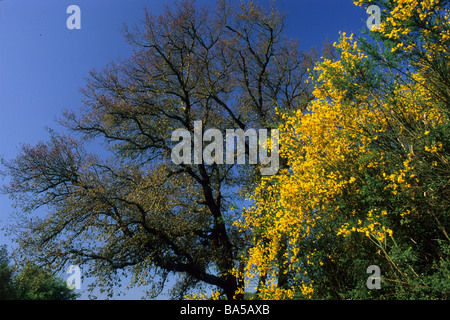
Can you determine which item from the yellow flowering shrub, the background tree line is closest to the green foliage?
the background tree line

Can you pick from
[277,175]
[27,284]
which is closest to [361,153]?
[277,175]

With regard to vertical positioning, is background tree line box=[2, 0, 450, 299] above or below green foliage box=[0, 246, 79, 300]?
above

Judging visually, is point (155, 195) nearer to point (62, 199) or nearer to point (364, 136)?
point (62, 199)

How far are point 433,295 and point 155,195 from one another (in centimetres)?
870

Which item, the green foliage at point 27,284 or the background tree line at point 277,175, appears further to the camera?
the green foliage at point 27,284

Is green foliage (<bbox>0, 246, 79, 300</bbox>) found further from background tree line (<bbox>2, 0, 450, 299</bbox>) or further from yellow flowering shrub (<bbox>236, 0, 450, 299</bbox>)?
yellow flowering shrub (<bbox>236, 0, 450, 299</bbox>)

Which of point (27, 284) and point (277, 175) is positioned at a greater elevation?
point (277, 175)

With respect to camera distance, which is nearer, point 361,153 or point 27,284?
point 361,153

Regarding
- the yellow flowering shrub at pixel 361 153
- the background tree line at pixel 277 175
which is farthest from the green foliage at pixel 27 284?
the yellow flowering shrub at pixel 361 153

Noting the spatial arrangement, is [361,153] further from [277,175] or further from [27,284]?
[27,284]

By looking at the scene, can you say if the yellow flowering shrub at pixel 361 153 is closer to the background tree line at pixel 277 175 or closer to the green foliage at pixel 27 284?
the background tree line at pixel 277 175

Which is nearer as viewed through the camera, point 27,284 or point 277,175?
point 277,175

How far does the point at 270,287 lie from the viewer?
22.6ft

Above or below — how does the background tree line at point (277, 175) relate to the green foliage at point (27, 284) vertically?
above
